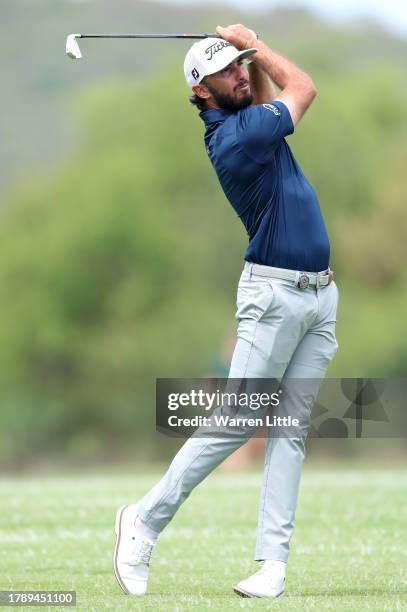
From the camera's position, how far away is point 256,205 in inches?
226

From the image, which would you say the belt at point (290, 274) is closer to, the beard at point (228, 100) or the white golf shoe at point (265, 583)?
the beard at point (228, 100)

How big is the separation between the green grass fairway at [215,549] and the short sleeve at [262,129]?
1829 mm

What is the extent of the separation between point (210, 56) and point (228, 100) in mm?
206

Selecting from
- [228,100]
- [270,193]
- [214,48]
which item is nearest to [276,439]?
[270,193]

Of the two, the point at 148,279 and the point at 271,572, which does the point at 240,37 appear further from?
the point at 148,279

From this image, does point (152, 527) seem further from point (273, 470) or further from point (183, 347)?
point (183, 347)

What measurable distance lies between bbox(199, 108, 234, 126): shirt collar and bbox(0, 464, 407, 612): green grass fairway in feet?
6.57

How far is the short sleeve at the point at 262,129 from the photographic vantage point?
555 centimetres

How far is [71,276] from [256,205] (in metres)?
46.4

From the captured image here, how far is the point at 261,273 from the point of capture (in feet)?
18.9

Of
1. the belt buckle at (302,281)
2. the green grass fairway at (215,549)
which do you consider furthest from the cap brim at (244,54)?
the green grass fairway at (215,549)

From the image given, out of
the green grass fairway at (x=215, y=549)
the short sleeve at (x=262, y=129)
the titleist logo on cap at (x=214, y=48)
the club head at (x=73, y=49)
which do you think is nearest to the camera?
the green grass fairway at (x=215, y=549)

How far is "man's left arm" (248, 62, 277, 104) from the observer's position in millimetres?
6176

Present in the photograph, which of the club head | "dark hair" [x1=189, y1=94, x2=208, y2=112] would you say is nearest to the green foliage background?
the club head
